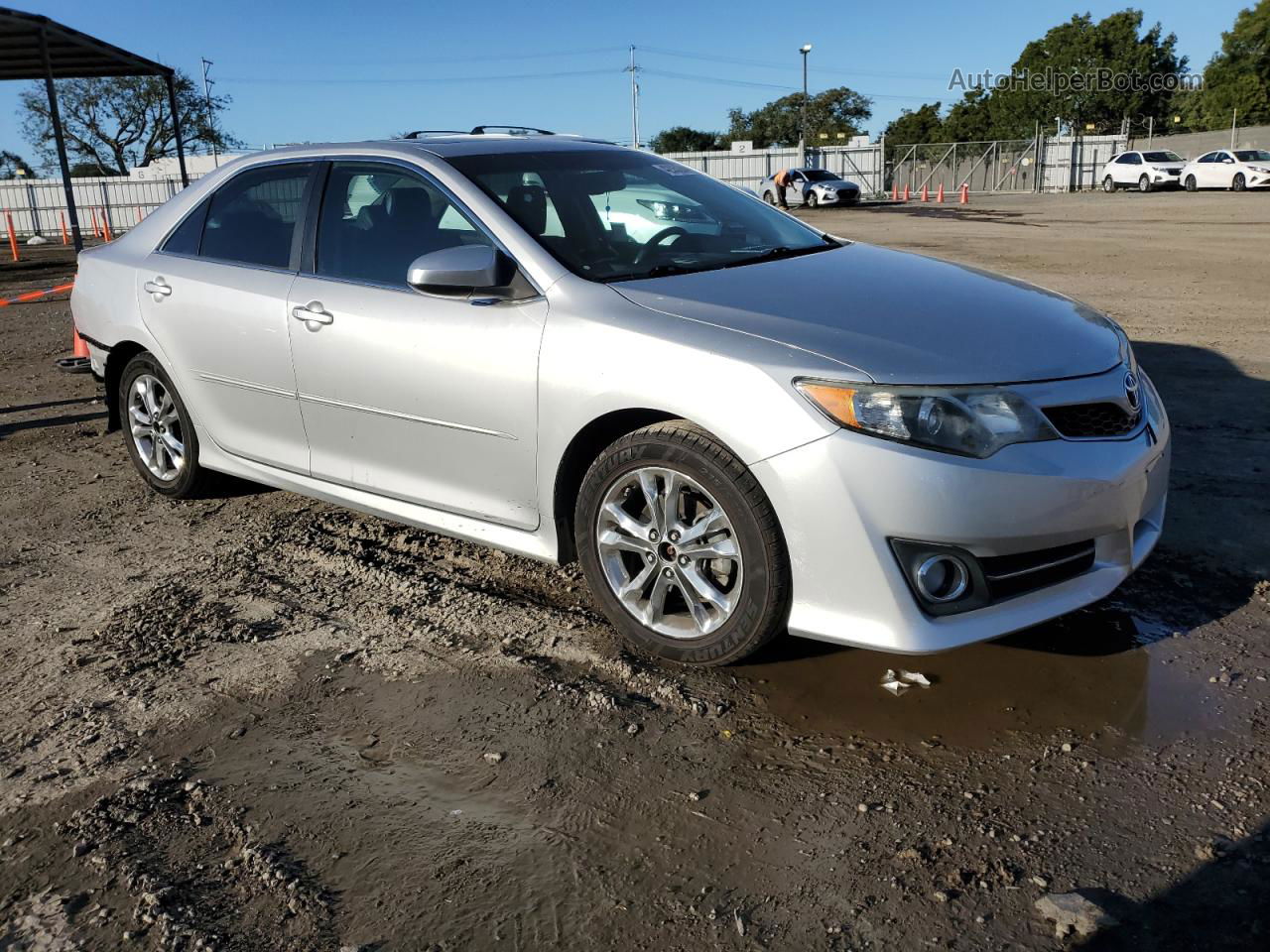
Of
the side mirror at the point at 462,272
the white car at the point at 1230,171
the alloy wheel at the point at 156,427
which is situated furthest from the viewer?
the white car at the point at 1230,171

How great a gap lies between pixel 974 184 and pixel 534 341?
163 ft

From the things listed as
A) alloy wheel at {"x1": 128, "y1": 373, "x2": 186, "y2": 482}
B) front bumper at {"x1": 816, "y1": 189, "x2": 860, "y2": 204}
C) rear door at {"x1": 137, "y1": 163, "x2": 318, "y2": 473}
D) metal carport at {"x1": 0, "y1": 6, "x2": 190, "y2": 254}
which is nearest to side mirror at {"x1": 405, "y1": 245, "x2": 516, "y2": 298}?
rear door at {"x1": 137, "y1": 163, "x2": 318, "y2": 473}

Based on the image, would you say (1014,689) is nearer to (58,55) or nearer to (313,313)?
(313,313)

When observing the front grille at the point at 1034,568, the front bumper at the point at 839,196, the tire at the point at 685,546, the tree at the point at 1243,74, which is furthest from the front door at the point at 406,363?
the tree at the point at 1243,74

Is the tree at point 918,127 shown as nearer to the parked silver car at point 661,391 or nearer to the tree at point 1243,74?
the tree at point 1243,74

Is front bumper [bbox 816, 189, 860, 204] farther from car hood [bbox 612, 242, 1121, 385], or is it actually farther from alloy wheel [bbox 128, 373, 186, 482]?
car hood [bbox 612, 242, 1121, 385]

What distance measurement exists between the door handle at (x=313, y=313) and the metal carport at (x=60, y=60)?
440 inches

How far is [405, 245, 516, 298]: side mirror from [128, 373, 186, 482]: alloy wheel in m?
2.04

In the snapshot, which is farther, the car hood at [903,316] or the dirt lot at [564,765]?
the car hood at [903,316]

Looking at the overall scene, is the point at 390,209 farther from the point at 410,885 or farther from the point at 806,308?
the point at 410,885

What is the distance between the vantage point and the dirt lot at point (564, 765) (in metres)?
2.30

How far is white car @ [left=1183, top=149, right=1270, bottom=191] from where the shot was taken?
3316 centimetres

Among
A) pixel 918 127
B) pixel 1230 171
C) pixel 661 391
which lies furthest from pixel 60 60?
pixel 918 127

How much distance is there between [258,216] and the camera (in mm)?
4676
